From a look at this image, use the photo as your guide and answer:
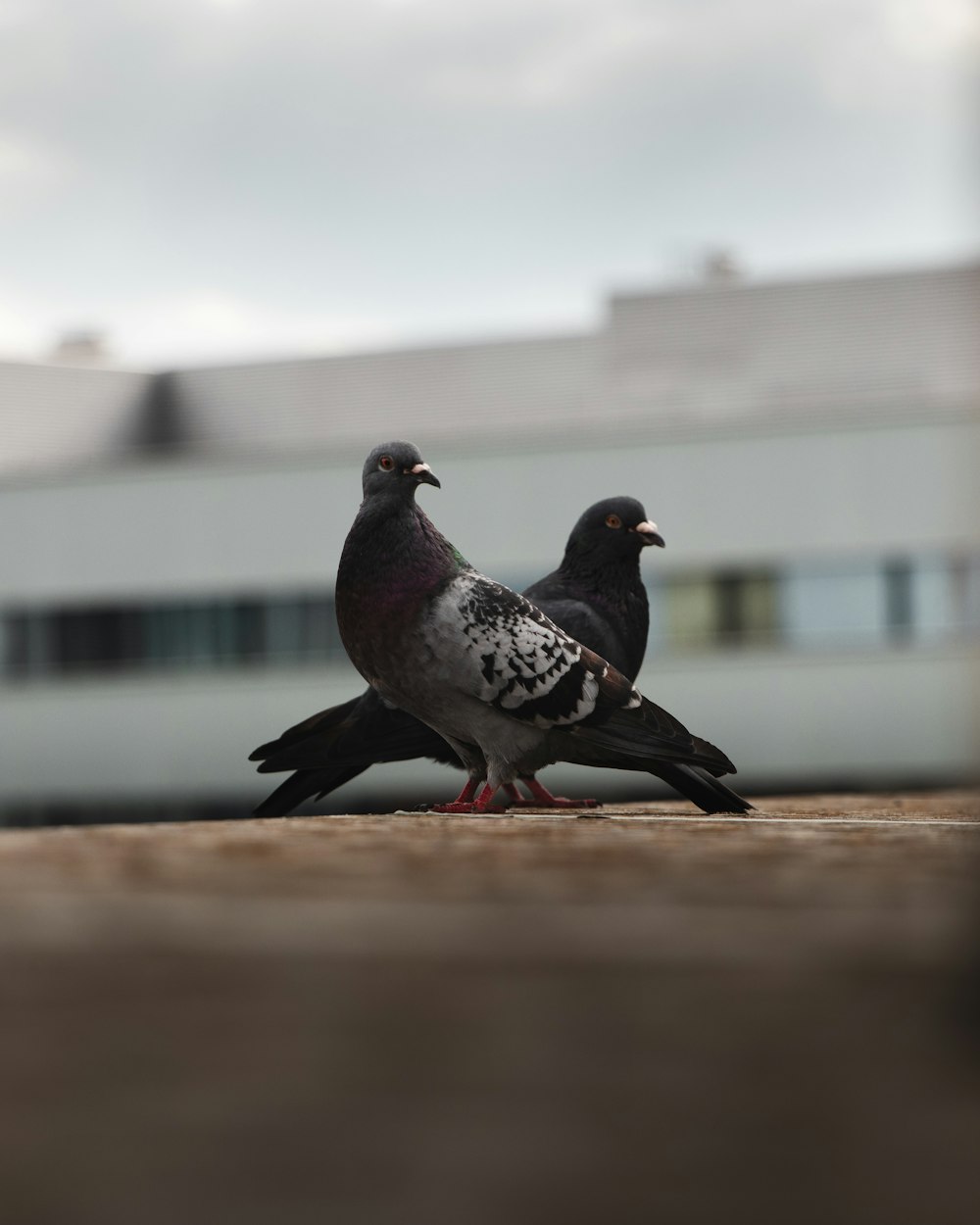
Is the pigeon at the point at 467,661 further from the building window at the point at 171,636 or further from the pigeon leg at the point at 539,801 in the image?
the building window at the point at 171,636

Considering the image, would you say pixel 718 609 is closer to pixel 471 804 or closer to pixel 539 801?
pixel 539 801

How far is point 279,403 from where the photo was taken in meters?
42.5

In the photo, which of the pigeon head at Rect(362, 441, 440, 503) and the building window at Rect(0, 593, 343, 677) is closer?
the pigeon head at Rect(362, 441, 440, 503)

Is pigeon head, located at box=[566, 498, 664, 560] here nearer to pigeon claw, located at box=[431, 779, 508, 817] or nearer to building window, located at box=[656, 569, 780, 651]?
pigeon claw, located at box=[431, 779, 508, 817]

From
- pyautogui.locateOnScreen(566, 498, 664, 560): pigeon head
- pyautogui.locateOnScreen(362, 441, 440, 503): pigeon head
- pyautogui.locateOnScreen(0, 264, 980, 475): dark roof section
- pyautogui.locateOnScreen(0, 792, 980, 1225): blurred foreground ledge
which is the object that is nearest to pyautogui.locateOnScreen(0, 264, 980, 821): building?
pyautogui.locateOnScreen(0, 264, 980, 475): dark roof section

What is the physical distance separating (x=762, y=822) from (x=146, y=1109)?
2.47m

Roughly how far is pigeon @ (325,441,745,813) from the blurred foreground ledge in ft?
9.48

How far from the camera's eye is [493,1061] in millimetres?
930

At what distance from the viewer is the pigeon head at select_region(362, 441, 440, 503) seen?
4.29 m

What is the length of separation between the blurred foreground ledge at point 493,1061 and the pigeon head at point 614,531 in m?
3.69

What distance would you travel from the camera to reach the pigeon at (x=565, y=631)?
15.3ft

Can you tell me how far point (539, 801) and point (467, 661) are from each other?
0.76 metres

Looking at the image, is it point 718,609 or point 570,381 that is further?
point 570,381

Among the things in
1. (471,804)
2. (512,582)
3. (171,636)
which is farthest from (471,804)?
(171,636)
